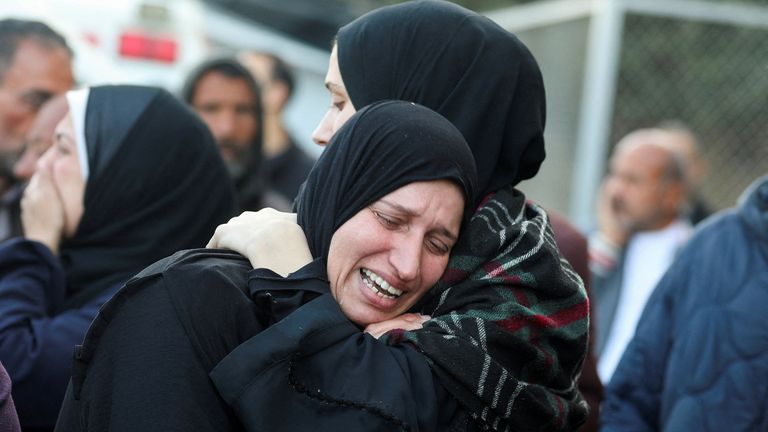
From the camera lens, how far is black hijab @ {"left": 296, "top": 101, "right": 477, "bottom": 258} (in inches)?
92.0

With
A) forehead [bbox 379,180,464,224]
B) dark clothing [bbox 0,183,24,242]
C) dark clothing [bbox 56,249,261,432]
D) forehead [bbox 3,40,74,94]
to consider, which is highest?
forehead [bbox 379,180,464,224]

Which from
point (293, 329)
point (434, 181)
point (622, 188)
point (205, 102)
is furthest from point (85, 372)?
point (622, 188)

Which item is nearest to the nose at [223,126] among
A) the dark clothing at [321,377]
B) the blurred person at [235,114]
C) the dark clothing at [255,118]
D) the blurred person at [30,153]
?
the blurred person at [235,114]

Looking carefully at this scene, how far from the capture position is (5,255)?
10.2ft

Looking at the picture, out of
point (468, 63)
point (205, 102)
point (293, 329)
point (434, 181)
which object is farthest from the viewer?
point (205, 102)

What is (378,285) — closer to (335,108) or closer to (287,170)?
(335,108)

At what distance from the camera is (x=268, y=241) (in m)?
2.37

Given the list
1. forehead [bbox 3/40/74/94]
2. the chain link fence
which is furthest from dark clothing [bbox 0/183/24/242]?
the chain link fence

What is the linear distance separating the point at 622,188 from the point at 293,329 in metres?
4.37

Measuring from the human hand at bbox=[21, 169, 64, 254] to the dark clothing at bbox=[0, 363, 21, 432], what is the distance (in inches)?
33.4

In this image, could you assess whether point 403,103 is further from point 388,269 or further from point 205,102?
point 205,102

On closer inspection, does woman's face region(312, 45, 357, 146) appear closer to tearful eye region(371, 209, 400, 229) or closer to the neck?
tearful eye region(371, 209, 400, 229)

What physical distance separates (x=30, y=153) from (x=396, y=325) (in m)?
1.98

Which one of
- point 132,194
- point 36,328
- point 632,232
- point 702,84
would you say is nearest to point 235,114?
point 632,232
